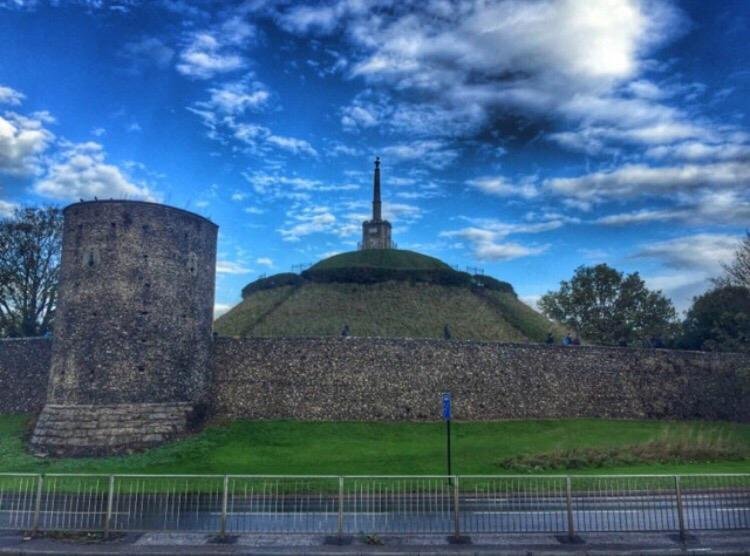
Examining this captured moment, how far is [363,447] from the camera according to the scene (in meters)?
26.3

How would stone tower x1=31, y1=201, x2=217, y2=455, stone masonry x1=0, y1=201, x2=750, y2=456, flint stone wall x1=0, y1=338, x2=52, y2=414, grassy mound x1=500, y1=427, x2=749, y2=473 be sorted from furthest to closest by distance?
flint stone wall x1=0, y1=338, x2=52, y2=414, stone masonry x1=0, y1=201, x2=750, y2=456, stone tower x1=31, y1=201, x2=217, y2=455, grassy mound x1=500, y1=427, x2=749, y2=473

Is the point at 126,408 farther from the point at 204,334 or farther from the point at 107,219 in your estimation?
the point at 107,219

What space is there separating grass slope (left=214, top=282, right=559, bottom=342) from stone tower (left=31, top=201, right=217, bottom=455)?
60.6 feet

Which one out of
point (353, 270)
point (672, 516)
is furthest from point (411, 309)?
point (672, 516)

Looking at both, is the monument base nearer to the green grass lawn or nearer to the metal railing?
the green grass lawn

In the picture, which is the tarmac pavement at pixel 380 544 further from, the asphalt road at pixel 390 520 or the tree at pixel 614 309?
the tree at pixel 614 309

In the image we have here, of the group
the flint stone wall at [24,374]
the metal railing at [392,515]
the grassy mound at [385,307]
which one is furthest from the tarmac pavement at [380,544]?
the grassy mound at [385,307]

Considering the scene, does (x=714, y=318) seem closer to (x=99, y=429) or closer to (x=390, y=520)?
(x=390, y=520)

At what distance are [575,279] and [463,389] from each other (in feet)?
114

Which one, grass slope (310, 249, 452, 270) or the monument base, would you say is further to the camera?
grass slope (310, 249, 452, 270)

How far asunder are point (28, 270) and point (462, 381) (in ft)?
106

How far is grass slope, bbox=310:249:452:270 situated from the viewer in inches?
2526

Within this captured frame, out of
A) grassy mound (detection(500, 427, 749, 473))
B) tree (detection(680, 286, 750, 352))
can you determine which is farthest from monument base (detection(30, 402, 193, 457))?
tree (detection(680, 286, 750, 352))

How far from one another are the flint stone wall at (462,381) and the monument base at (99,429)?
5.04m
